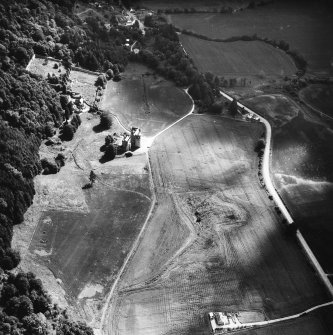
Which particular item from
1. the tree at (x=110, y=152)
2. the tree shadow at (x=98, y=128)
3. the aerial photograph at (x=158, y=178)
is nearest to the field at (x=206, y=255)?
the aerial photograph at (x=158, y=178)

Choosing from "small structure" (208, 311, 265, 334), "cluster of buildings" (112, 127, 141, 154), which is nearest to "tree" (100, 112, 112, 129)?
"cluster of buildings" (112, 127, 141, 154)

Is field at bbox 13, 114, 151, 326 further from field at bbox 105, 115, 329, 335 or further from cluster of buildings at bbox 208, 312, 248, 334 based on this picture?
cluster of buildings at bbox 208, 312, 248, 334

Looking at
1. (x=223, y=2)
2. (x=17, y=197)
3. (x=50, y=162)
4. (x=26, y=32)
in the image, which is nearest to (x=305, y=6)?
(x=223, y=2)

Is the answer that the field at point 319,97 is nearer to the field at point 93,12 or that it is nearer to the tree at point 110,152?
the tree at point 110,152

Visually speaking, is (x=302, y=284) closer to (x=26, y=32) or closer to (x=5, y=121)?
(x=5, y=121)

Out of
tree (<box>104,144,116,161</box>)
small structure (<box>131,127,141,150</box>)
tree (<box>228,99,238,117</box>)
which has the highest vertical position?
tree (<box>228,99,238,117</box>)

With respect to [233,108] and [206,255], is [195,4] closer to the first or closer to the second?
[233,108]

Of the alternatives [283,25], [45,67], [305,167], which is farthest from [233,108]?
[283,25]
